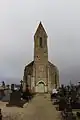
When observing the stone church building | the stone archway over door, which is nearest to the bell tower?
the stone church building

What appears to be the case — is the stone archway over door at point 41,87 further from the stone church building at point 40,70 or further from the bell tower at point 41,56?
the bell tower at point 41,56

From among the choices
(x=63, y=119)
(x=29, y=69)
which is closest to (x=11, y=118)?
(x=63, y=119)

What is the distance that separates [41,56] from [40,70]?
3801mm

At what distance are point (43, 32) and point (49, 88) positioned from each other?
1478cm

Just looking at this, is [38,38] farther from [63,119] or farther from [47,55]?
[63,119]

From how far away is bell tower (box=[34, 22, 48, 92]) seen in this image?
197 feet

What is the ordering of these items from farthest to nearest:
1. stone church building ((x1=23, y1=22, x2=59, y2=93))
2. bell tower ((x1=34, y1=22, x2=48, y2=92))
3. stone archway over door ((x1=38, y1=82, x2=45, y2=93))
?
bell tower ((x1=34, y1=22, x2=48, y2=92)) < stone church building ((x1=23, y1=22, x2=59, y2=93)) < stone archway over door ((x1=38, y1=82, x2=45, y2=93))

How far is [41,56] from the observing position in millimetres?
62062

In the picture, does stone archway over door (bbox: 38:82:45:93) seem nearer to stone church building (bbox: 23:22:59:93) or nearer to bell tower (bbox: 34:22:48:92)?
stone church building (bbox: 23:22:59:93)

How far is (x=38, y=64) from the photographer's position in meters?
61.3

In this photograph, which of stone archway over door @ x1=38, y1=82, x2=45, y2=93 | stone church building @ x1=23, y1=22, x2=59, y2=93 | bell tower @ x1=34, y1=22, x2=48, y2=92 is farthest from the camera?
bell tower @ x1=34, y1=22, x2=48, y2=92

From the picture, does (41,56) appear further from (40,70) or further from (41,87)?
(41,87)

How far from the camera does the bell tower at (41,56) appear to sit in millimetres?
60003

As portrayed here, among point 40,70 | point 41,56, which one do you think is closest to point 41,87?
point 40,70
